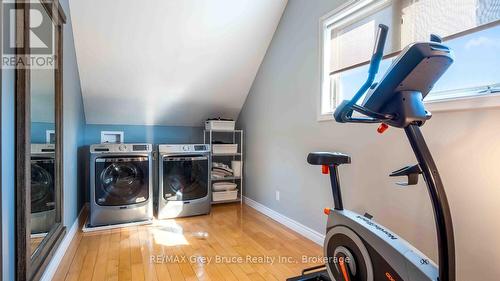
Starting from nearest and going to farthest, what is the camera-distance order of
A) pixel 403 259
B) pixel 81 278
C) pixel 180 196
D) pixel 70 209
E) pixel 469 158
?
pixel 403 259, pixel 469 158, pixel 81 278, pixel 70 209, pixel 180 196

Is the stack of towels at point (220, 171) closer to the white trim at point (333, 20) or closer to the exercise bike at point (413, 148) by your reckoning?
the white trim at point (333, 20)

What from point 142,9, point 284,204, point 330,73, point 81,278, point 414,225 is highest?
point 142,9

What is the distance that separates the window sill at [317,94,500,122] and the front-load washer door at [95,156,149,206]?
2642 millimetres

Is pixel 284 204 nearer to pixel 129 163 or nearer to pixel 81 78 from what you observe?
pixel 129 163

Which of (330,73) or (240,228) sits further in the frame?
(240,228)

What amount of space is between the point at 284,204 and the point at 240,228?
52 centimetres

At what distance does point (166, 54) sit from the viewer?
2801 millimetres

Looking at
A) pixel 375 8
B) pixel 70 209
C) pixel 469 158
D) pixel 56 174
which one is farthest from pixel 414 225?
pixel 70 209

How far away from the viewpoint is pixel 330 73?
2277 millimetres

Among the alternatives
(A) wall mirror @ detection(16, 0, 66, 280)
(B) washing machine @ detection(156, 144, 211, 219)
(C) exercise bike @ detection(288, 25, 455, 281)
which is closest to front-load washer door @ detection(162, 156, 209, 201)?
(B) washing machine @ detection(156, 144, 211, 219)

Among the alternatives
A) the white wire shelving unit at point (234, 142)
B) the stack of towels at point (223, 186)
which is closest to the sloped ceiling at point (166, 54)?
the white wire shelving unit at point (234, 142)

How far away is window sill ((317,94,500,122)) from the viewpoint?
48.1 inches

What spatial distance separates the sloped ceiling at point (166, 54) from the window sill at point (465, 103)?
1895 mm

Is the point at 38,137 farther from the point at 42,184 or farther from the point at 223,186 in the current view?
the point at 223,186
